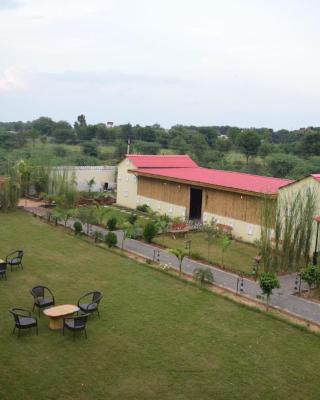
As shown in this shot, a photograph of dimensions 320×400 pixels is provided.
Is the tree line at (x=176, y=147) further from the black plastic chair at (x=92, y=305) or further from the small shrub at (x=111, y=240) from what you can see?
the black plastic chair at (x=92, y=305)

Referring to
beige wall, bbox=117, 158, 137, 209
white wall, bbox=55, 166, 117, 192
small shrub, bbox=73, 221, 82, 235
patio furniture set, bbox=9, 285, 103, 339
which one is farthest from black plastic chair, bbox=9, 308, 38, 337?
white wall, bbox=55, 166, 117, 192

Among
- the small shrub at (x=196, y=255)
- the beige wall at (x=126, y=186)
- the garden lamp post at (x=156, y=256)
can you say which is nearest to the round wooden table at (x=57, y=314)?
the garden lamp post at (x=156, y=256)

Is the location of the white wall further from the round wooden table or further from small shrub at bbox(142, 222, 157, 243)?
the round wooden table

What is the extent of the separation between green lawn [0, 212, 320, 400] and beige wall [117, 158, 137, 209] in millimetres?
14455

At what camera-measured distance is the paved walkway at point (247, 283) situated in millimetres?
13242

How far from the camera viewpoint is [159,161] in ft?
102

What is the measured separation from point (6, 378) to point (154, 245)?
11662 millimetres

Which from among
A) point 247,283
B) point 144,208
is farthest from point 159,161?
point 247,283

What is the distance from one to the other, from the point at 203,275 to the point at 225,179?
1014 cm

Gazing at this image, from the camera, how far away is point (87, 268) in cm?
1642

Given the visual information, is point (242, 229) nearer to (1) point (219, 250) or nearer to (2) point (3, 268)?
(1) point (219, 250)

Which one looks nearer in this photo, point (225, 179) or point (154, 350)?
point (154, 350)

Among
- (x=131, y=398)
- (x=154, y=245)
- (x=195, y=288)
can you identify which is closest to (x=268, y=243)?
(x=195, y=288)

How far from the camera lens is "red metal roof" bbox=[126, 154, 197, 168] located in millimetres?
30155
